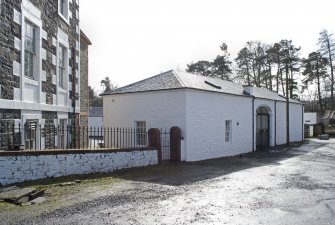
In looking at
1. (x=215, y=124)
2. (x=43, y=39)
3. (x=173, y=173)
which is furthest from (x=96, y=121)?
(x=43, y=39)

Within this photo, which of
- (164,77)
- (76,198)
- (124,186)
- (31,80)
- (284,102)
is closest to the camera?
(76,198)

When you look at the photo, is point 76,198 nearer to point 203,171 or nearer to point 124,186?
point 124,186

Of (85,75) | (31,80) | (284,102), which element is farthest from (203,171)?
(284,102)

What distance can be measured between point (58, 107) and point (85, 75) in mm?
8051

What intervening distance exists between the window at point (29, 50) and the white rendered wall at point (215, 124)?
27.4 ft

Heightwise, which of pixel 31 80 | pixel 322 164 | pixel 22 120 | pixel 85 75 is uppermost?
A: pixel 85 75

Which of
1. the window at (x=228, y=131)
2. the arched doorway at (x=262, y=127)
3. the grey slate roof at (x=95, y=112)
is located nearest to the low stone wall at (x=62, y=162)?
the window at (x=228, y=131)

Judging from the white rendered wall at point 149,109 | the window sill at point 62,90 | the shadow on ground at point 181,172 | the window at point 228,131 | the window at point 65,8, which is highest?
the window at point 65,8

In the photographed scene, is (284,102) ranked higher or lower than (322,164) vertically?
higher

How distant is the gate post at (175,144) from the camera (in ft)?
57.4

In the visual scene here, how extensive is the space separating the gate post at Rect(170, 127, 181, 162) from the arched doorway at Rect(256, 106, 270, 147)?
11.5 metres

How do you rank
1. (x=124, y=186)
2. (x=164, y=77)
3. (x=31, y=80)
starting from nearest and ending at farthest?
(x=124, y=186), (x=31, y=80), (x=164, y=77)

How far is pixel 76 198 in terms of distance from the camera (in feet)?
29.6

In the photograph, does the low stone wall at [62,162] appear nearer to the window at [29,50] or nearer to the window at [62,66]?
the window at [29,50]
